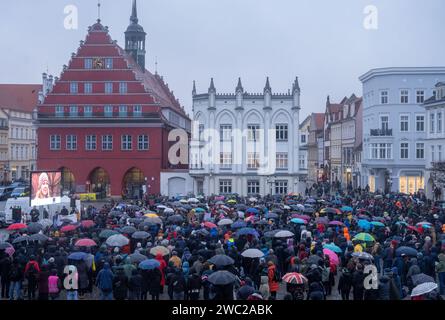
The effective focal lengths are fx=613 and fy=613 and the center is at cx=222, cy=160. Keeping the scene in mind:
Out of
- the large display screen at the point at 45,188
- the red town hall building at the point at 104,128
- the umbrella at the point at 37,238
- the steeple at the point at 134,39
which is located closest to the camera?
the umbrella at the point at 37,238

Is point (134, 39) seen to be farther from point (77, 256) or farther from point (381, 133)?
point (77, 256)

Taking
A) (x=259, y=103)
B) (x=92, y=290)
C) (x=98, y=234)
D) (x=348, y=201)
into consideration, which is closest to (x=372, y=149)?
(x=259, y=103)

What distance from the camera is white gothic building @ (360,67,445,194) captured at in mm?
50062

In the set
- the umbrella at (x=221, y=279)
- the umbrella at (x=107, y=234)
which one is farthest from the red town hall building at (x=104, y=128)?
the umbrella at (x=221, y=279)

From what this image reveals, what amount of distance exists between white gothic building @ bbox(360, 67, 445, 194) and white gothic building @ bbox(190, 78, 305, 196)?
7.76m

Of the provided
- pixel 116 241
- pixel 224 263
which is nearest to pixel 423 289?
pixel 224 263

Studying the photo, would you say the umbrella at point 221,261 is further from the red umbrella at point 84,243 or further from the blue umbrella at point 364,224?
the blue umbrella at point 364,224

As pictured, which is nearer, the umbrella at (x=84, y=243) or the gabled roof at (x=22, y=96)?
the umbrella at (x=84, y=243)

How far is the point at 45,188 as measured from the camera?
29.7 metres

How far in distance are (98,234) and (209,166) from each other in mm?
27763

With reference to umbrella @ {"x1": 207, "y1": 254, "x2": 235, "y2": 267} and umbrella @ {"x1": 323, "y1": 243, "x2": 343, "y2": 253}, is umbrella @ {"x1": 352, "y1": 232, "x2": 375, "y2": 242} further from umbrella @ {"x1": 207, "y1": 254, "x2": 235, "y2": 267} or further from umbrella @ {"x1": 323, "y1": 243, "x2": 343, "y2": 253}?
umbrella @ {"x1": 207, "y1": 254, "x2": 235, "y2": 267}

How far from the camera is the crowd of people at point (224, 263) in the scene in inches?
545

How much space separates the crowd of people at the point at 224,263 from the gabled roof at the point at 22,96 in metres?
48.1

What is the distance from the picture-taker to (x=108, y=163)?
166ft
